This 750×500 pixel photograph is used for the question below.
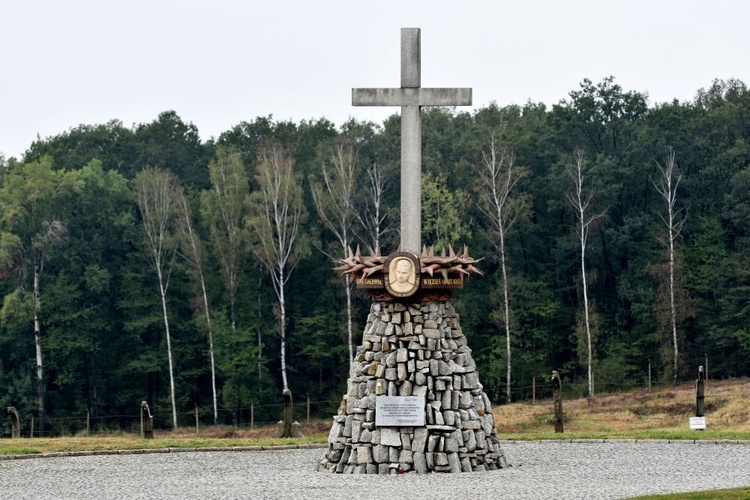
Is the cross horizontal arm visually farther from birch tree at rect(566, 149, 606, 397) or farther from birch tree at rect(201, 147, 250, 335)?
birch tree at rect(201, 147, 250, 335)

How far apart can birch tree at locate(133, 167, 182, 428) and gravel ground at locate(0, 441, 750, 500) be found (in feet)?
101

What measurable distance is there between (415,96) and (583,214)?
34751mm

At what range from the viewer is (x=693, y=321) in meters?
60.1

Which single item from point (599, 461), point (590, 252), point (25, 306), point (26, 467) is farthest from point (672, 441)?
point (25, 306)

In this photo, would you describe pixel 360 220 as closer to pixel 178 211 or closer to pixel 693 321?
pixel 178 211

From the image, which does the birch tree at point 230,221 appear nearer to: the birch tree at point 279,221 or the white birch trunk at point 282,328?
the birch tree at point 279,221

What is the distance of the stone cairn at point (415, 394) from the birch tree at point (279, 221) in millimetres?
32462

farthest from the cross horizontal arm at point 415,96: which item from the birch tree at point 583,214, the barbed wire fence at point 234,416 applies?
the birch tree at point 583,214

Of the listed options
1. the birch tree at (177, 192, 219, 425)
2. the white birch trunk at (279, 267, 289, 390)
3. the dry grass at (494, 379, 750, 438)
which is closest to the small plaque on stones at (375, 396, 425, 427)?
the dry grass at (494, 379, 750, 438)

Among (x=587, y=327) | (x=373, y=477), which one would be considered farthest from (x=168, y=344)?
(x=373, y=477)

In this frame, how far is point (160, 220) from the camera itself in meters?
62.2

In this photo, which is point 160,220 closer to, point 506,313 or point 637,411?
point 506,313

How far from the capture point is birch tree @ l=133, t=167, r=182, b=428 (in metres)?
61.9

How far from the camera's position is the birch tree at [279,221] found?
2377 inches
